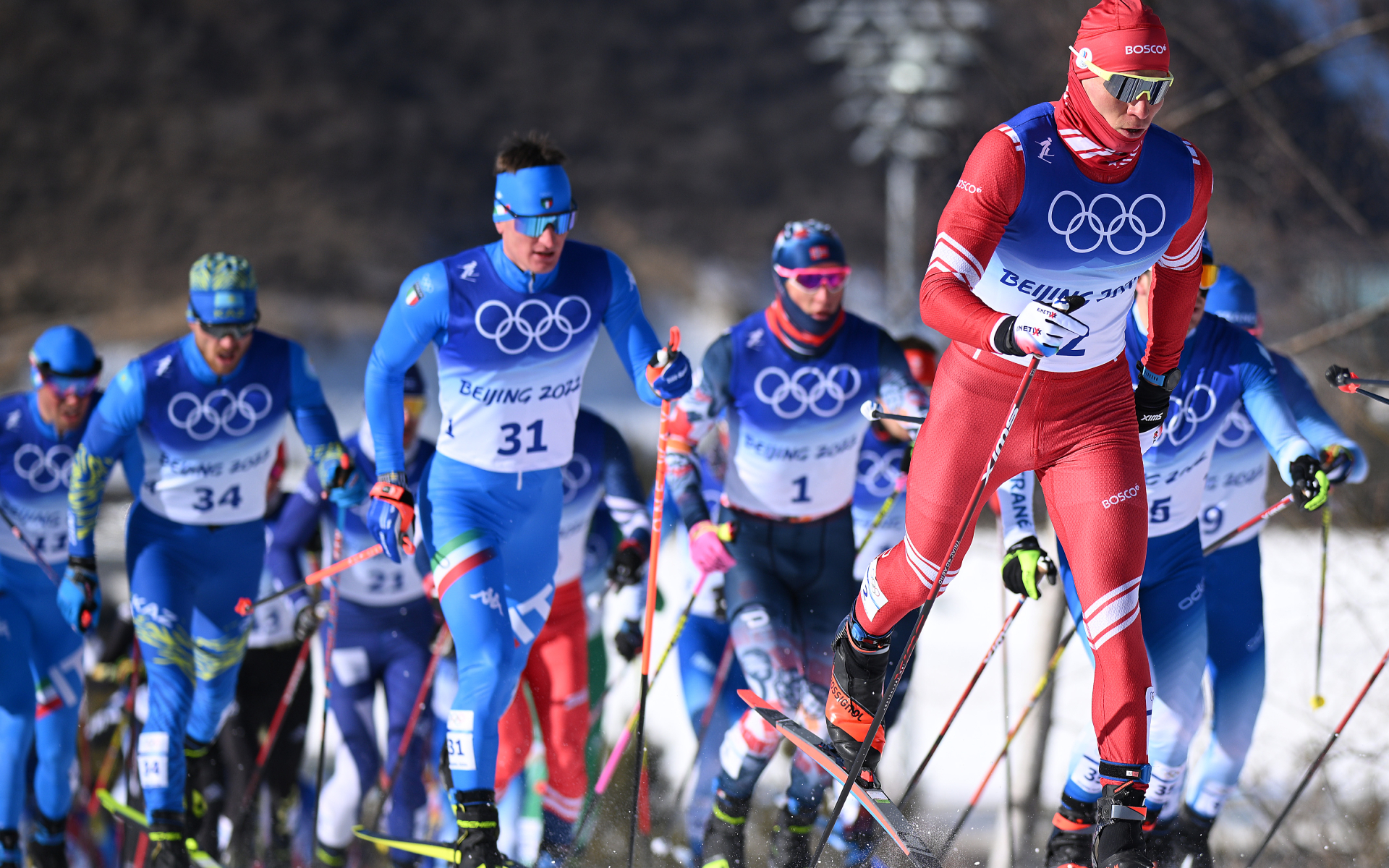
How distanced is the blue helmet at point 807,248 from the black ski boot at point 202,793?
11.2 ft

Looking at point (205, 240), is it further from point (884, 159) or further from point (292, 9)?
point (884, 159)

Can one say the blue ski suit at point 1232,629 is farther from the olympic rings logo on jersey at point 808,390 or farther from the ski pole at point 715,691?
the ski pole at point 715,691

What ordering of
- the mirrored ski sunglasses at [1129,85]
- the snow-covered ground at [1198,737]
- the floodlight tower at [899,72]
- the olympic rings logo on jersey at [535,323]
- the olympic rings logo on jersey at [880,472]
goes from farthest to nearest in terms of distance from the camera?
the floodlight tower at [899,72], the snow-covered ground at [1198,737], the olympic rings logo on jersey at [880,472], the olympic rings logo on jersey at [535,323], the mirrored ski sunglasses at [1129,85]

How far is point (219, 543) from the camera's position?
6152 mm

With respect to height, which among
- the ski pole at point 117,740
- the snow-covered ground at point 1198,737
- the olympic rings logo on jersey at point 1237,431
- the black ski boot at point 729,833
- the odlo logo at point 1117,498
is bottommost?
the snow-covered ground at point 1198,737

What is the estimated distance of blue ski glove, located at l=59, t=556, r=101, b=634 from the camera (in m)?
5.92

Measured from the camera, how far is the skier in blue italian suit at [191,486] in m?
5.85

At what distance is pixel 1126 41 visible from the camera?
3.79 m

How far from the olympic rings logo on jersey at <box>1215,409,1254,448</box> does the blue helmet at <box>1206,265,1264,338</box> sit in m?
0.42

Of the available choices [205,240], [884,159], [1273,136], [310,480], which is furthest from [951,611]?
[205,240]

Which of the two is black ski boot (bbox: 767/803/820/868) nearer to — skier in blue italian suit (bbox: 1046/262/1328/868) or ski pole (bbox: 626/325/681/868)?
ski pole (bbox: 626/325/681/868)

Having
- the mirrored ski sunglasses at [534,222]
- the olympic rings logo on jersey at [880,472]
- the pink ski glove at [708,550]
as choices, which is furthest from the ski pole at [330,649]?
the olympic rings logo on jersey at [880,472]

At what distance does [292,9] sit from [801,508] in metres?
57.3

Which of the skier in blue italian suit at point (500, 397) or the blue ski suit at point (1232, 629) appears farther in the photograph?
the blue ski suit at point (1232, 629)
